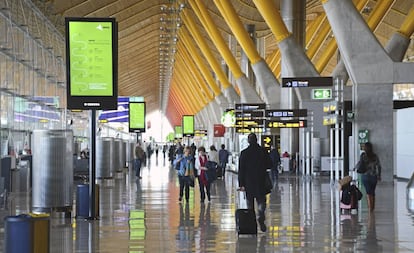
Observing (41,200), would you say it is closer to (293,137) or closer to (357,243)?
(357,243)

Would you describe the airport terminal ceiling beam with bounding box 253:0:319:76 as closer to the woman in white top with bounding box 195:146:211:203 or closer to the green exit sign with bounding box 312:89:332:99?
the green exit sign with bounding box 312:89:332:99

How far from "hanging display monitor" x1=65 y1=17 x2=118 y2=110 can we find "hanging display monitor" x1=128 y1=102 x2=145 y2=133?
1088 inches

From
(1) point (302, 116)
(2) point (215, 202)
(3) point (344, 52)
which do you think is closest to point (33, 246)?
(2) point (215, 202)

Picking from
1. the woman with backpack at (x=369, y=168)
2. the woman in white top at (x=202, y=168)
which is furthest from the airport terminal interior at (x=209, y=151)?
the woman in white top at (x=202, y=168)

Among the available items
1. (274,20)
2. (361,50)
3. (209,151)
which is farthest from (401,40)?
(209,151)

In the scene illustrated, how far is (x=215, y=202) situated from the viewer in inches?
818

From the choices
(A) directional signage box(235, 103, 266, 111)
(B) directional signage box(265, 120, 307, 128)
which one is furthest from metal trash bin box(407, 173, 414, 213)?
(A) directional signage box(235, 103, 266, 111)

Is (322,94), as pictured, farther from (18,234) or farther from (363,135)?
(18,234)

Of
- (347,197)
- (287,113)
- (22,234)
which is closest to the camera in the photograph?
(22,234)

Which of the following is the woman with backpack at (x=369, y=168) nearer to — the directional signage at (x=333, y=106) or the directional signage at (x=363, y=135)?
the directional signage at (x=333, y=106)

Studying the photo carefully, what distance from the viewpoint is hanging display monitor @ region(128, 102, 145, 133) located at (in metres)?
43.2

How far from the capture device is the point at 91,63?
1548cm

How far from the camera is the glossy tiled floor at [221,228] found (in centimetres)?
1148

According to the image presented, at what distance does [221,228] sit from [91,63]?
13.5ft
